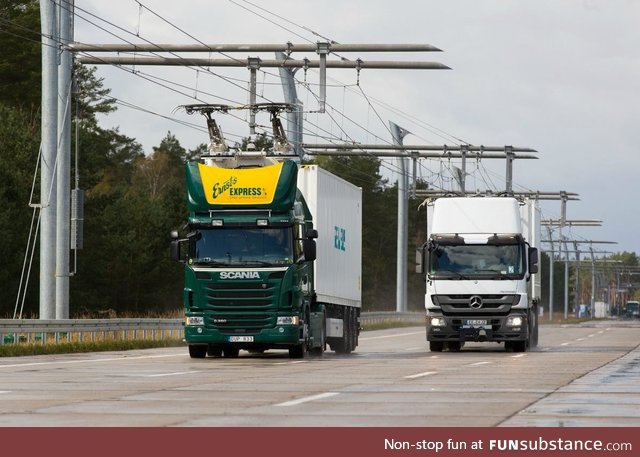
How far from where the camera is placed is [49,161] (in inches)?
1452

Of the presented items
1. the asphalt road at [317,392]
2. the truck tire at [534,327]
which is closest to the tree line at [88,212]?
the truck tire at [534,327]

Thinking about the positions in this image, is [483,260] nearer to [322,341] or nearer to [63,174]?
[322,341]

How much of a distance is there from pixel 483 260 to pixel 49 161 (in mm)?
10341

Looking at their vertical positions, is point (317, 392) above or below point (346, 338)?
below

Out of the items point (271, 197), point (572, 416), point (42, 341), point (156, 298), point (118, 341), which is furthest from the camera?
point (156, 298)

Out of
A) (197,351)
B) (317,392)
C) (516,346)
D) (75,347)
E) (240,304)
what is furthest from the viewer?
(516,346)

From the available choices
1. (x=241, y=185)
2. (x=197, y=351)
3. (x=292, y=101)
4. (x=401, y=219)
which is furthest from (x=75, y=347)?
(x=401, y=219)

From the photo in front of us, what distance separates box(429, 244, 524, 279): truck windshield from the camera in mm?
35312

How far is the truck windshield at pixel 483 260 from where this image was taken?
3531 centimetres

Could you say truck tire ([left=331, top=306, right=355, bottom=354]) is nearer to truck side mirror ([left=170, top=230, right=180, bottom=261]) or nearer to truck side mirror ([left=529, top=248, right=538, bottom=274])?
truck side mirror ([left=529, top=248, right=538, bottom=274])

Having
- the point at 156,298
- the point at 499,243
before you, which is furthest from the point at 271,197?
the point at 156,298
